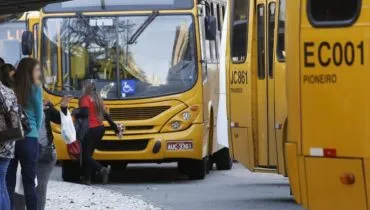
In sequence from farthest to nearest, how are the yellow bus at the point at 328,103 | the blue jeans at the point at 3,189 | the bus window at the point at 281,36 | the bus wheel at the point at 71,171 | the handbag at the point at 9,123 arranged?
the bus wheel at the point at 71,171 < the bus window at the point at 281,36 < the blue jeans at the point at 3,189 < the handbag at the point at 9,123 < the yellow bus at the point at 328,103

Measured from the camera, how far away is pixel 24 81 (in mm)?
11422

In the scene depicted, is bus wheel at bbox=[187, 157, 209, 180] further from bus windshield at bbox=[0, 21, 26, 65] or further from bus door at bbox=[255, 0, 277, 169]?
bus windshield at bbox=[0, 21, 26, 65]

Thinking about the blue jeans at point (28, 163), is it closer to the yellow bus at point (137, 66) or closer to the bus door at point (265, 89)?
the bus door at point (265, 89)

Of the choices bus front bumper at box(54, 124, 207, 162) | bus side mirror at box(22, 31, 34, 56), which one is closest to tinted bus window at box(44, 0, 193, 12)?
bus side mirror at box(22, 31, 34, 56)

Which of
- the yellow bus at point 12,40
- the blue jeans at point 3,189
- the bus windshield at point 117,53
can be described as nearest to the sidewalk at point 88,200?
the bus windshield at point 117,53

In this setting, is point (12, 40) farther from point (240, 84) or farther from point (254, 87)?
point (254, 87)

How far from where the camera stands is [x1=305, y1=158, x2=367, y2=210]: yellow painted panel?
8867mm

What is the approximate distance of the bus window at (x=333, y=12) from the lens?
900 centimetres

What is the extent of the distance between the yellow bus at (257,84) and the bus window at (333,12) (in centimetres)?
532

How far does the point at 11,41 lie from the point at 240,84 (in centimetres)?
1008

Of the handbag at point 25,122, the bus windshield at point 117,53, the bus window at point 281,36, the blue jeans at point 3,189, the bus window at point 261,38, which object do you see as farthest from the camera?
the bus windshield at point 117,53

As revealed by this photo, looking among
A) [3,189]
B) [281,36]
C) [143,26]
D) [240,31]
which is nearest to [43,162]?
[3,189]

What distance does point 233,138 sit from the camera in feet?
53.5

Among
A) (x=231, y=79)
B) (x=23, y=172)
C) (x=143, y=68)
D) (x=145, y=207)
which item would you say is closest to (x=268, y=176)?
(x=143, y=68)
